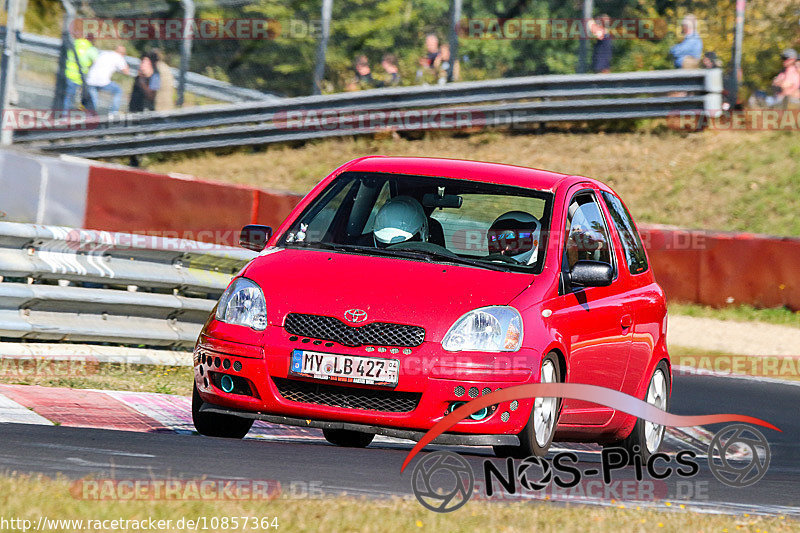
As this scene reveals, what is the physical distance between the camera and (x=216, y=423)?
22.8 feet

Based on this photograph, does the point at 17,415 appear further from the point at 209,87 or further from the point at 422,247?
the point at 209,87

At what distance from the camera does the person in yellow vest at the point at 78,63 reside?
19172 mm

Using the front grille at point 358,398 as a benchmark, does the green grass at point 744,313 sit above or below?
above

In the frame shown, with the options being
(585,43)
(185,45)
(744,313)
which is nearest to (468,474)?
(744,313)

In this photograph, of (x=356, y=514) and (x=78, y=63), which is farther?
(x=78, y=63)

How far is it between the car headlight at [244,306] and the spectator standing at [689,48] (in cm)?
1466

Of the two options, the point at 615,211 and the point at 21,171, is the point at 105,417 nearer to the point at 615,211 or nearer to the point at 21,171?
the point at 615,211

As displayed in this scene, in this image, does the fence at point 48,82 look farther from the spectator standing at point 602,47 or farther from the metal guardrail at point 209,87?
the spectator standing at point 602,47

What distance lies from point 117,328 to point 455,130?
13250mm

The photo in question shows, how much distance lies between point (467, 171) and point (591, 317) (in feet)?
3.73

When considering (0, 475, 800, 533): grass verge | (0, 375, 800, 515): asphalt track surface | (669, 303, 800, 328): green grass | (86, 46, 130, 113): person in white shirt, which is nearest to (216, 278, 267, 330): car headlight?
(0, 375, 800, 515): asphalt track surface

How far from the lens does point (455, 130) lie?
22.3 m

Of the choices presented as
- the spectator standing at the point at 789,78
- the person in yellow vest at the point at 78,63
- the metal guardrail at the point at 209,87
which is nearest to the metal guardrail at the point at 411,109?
the metal guardrail at the point at 209,87

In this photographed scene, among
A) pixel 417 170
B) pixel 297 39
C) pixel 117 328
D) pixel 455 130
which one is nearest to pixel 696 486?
pixel 417 170
